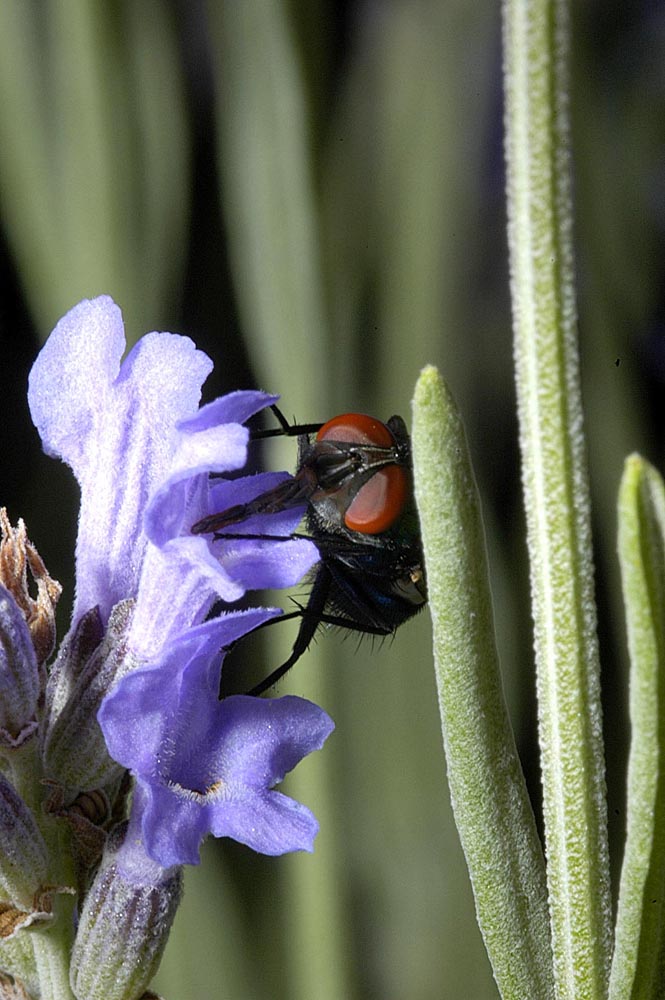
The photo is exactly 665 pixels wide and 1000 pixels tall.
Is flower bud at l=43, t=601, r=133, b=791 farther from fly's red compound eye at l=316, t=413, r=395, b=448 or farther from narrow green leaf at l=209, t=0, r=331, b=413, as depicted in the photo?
narrow green leaf at l=209, t=0, r=331, b=413

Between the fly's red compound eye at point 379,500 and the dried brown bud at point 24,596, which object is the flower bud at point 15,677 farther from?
the fly's red compound eye at point 379,500

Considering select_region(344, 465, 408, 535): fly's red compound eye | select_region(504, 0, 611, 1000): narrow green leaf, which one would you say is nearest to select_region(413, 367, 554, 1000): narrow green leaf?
select_region(504, 0, 611, 1000): narrow green leaf

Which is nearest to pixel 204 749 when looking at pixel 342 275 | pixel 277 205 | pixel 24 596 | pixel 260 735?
pixel 260 735

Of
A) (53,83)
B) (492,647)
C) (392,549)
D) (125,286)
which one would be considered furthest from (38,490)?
(492,647)

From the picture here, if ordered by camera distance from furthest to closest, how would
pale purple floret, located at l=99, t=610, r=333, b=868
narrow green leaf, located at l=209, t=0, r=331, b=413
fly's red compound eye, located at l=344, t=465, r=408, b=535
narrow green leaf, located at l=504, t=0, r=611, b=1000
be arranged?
narrow green leaf, located at l=209, t=0, r=331, b=413 < fly's red compound eye, located at l=344, t=465, r=408, b=535 < pale purple floret, located at l=99, t=610, r=333, b=868 < narrow green leaf, located at l=504, t=0, r=611, b=1000

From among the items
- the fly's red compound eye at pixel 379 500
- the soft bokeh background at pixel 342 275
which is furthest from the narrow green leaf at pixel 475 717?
the soft bokeh background at pixel 342 275

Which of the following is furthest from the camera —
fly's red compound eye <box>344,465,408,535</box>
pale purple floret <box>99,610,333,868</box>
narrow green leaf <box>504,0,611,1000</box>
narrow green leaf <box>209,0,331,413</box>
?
narrow green leaf <box>209,0,331,413</box>

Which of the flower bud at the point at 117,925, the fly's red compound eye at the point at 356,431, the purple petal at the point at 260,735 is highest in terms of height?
the fly's red compound eye at the point at 356,431

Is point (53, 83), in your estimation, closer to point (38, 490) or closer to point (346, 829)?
point (38, 490)
